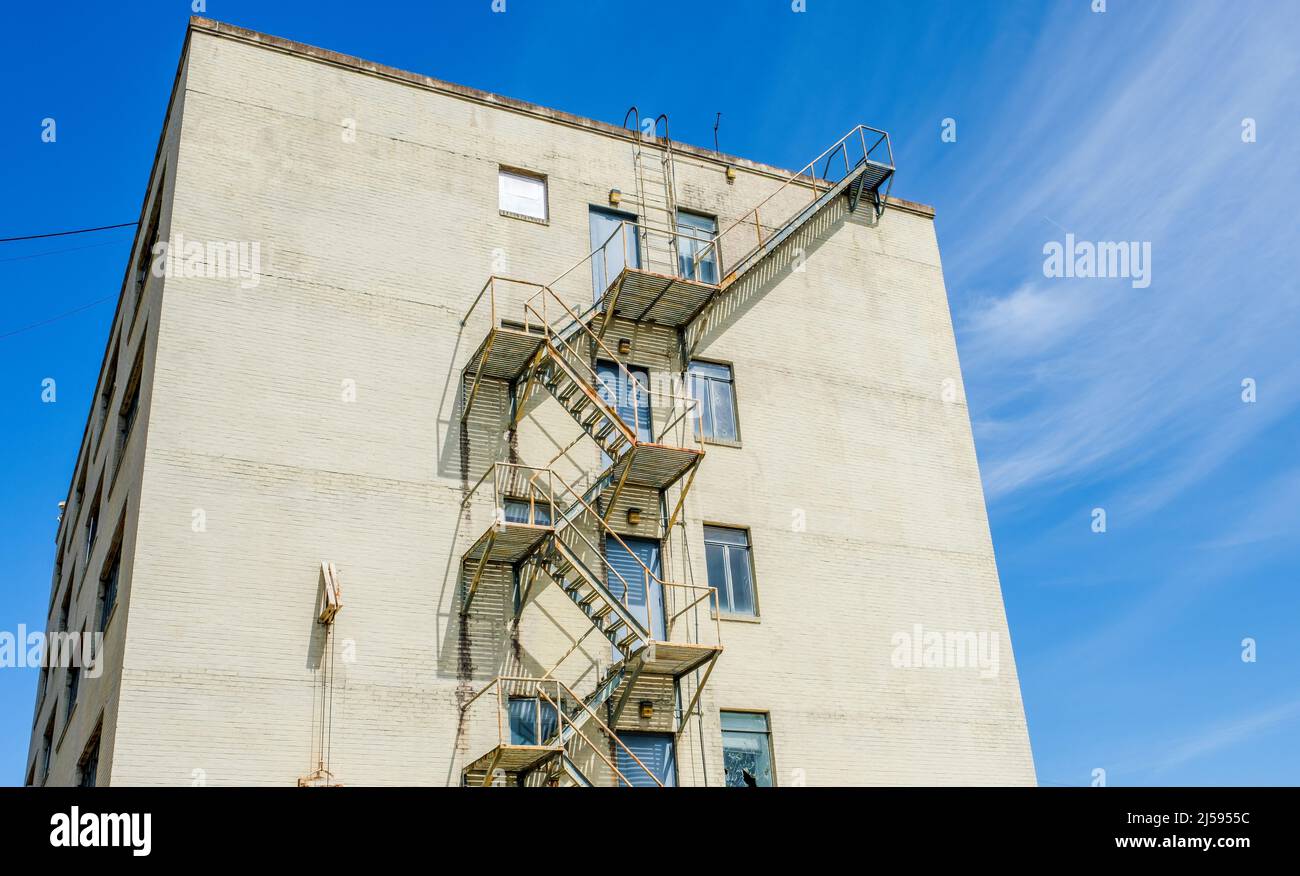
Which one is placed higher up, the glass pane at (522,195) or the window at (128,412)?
the glass pane at (522,195)

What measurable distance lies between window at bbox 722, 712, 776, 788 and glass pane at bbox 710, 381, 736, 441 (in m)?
5.90

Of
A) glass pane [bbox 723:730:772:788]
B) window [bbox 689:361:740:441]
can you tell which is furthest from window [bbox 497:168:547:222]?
glass pane [bbox 723:730:772:788]

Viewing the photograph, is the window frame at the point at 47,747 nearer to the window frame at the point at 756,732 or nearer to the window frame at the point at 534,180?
the window frame at the point at 534,180

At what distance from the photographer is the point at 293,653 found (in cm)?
2128

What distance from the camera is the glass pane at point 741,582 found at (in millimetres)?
25234

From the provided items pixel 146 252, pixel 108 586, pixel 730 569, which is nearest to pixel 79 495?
pixel 146 252

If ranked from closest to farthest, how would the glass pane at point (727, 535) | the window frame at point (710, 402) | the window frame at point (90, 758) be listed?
the window frame at point (90, 758) < the glass pane at point (727, 535) < the window frame at point (710, 402)

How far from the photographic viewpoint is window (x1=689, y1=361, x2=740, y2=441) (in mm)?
26783

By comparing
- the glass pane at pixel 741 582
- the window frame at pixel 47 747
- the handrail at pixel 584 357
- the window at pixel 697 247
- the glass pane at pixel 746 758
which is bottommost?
the glass pane at pixel 746 758

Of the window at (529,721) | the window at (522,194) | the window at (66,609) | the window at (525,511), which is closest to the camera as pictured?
the window at (529,721)

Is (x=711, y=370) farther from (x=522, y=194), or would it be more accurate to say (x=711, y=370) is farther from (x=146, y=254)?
(x=146, y=254)

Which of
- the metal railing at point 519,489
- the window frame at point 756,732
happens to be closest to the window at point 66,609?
the metal railing at point 519,489

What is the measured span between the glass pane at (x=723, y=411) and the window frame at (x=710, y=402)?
3 centimetres
